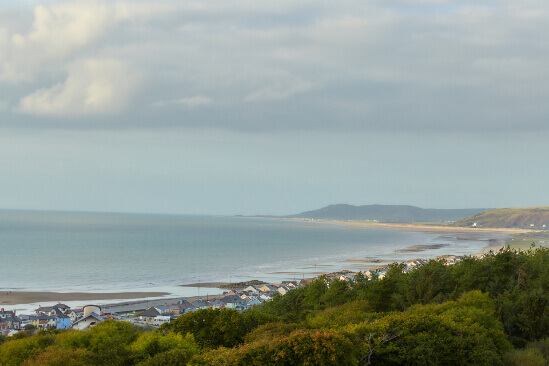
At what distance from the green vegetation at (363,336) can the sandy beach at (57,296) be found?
2721cm

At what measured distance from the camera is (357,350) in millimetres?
16734

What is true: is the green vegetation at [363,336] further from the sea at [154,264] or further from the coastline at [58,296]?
the sea at [154,264]

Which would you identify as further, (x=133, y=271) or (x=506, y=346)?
(x=133, y=271)

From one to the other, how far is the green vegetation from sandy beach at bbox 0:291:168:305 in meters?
27.2

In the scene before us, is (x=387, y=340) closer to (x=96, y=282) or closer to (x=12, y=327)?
(x=12, y=327)

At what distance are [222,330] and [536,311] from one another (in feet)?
50.4

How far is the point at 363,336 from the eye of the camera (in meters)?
18.5

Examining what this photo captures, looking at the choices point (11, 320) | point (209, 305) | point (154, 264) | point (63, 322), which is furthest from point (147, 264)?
point (63, 322)

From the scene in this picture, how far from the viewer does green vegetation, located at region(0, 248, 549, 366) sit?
1541 cm

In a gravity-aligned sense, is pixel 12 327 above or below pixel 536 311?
below

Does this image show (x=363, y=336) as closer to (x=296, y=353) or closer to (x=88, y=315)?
(x=296, y=353)

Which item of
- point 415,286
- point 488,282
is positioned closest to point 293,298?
point 415,286

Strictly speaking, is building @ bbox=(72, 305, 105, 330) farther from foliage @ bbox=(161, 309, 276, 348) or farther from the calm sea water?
the calm sea water

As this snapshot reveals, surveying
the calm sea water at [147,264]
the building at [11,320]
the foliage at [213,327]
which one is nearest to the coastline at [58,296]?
the calm sea water at [147,264]
